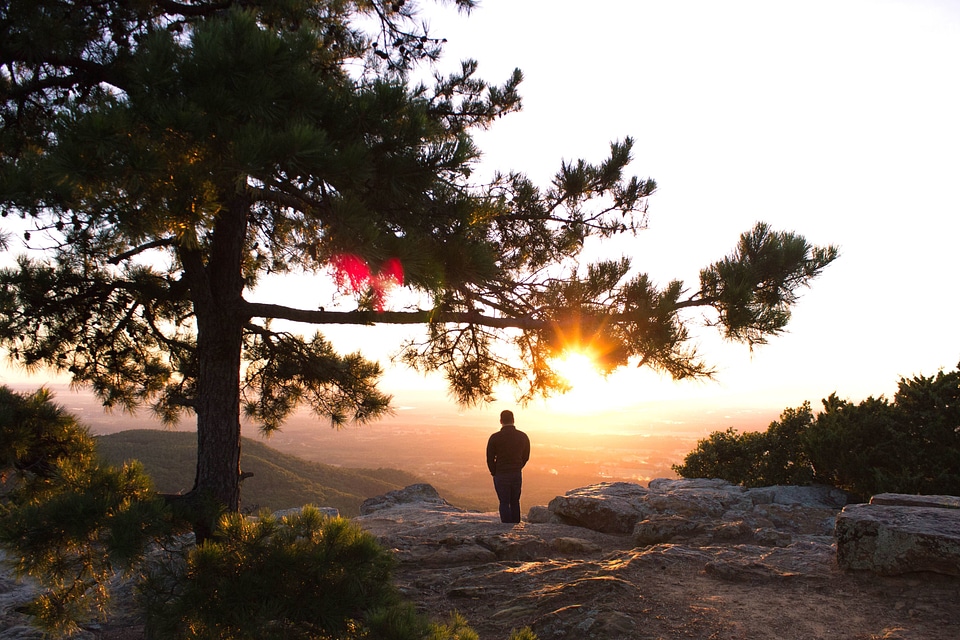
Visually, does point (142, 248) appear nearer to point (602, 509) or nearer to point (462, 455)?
point (602, 509)

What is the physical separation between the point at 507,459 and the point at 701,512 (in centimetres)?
341

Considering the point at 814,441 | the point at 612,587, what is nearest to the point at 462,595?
the point at 612,587

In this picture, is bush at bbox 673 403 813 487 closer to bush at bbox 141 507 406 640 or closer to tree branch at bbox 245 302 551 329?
tree branch at bbox 245 302 551 329

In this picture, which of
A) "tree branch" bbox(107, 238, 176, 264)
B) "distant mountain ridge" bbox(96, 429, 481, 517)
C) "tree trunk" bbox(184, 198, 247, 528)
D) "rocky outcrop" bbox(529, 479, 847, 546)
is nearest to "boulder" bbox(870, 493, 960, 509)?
"rocky outcrop" bbox(529, 479, 847, 546)

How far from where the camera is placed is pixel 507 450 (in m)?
9.03

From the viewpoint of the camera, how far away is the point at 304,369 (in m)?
7.29

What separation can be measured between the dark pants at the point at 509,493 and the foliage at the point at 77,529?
19.6ft

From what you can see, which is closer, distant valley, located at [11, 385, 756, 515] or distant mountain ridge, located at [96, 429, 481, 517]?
distant mountain ridge, located at [96, 429, 481, 517]

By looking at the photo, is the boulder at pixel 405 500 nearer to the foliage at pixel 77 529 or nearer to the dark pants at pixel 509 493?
the dark pants at pixel 509 493

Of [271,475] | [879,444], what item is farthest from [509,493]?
[271,475]

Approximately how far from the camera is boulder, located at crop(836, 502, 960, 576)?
5.41m

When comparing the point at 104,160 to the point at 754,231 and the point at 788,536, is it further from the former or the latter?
the point at 788,536

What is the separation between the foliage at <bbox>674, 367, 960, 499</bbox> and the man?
570 centimetres

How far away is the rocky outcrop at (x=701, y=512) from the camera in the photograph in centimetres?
790
